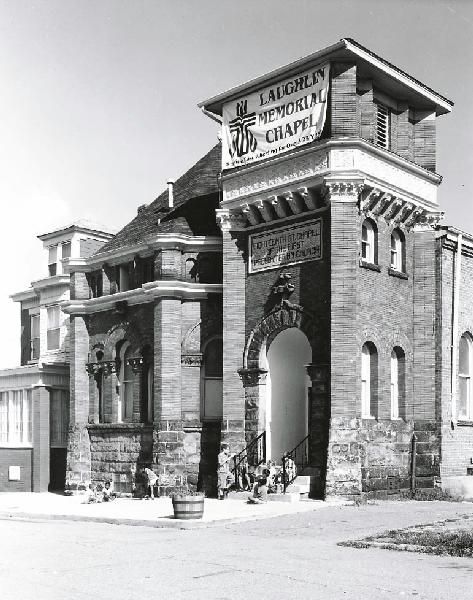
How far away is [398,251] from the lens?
2633cm

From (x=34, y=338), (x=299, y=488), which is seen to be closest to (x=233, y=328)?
(x=299, y=488)

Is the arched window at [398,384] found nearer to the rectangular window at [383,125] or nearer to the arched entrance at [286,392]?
the arched entrance at [286,392]

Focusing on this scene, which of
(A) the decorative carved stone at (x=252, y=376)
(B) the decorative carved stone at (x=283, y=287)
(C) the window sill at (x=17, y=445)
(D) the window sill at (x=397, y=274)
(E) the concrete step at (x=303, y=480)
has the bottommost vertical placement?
(C) the window sill at (x=17, y=445)

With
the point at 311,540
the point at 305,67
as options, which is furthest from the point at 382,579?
the point at 305,67

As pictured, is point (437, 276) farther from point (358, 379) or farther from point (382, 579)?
point (382, 579)

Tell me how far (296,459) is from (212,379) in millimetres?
4000

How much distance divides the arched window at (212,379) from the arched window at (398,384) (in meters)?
5.86

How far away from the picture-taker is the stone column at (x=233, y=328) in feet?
86.2

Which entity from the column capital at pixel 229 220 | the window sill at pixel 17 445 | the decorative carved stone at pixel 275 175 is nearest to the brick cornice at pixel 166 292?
the column capital at pixel 229 220

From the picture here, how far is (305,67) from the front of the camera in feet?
81.8

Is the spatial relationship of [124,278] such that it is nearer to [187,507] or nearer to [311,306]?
[311,306]

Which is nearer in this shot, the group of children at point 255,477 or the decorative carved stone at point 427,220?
the group of children at point 255,477

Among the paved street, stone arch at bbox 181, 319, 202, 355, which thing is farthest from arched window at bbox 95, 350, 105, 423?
the paved street

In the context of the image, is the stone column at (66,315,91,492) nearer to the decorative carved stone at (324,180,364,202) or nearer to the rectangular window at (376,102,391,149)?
the decorative carved stone at (324,180,364,202)
